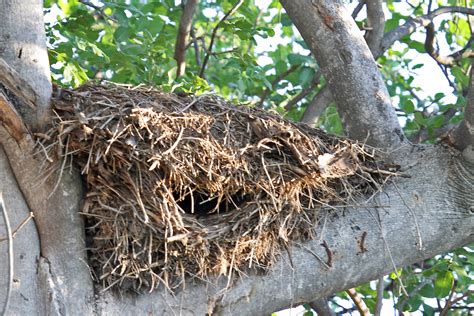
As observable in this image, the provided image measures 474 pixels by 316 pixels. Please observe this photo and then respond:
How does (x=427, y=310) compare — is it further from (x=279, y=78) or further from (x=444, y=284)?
(x=279, y=78)

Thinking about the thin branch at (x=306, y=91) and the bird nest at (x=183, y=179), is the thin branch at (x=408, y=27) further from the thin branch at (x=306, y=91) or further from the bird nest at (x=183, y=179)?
the bird nest at (x=183, y=179)

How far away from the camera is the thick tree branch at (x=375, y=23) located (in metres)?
5.09

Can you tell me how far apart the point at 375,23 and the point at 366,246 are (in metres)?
1.87

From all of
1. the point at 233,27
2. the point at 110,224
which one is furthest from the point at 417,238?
the point at 233,27

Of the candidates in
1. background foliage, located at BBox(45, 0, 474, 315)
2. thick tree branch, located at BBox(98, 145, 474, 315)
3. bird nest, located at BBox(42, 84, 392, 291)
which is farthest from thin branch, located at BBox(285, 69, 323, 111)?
bird nest, located at BBox(42, 84, 392, 291)

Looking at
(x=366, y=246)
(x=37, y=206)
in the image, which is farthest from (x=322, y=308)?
(x=37, y=206)

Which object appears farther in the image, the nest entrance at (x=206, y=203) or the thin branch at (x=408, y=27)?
the thin branch at (x=408, y=27)

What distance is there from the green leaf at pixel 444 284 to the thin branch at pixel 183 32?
1926mm

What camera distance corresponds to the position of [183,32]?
5.68m

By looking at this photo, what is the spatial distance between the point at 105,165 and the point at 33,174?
0.25 m

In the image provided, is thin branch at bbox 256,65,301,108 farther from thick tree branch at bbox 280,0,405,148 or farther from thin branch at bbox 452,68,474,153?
thin branch at bbox 452,68,474,153

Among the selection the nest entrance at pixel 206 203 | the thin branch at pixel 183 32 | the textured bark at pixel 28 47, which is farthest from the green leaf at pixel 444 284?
the textured bark at pixel 28 47

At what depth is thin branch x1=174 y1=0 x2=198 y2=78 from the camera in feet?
18.3

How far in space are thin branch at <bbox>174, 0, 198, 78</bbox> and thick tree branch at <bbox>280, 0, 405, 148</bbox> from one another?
4.90ft
